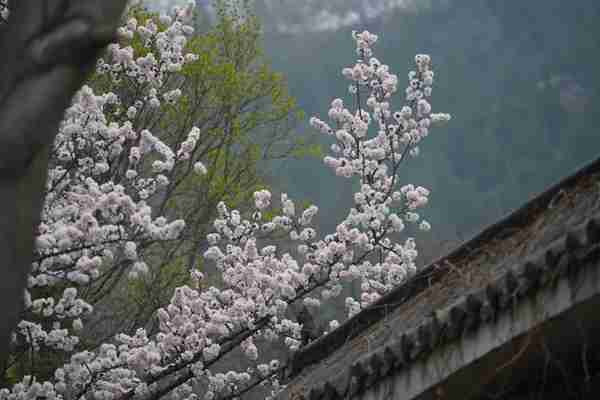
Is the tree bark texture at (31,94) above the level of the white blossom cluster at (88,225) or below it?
below

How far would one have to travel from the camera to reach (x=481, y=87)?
1688 inches

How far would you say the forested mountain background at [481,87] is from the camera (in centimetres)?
3347

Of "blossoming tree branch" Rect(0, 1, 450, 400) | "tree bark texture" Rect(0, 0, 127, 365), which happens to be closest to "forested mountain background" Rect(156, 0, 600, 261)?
"blossoming tree branch" Rect(0, 1, 450, 400)

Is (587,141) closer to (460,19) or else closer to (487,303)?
(460,19)

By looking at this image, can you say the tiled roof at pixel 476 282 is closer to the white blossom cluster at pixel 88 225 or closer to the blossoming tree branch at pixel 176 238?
the blossoming tree branch at pixel 176 238

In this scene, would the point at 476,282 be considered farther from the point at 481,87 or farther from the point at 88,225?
the point at 481,87

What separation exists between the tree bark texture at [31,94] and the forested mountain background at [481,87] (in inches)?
907

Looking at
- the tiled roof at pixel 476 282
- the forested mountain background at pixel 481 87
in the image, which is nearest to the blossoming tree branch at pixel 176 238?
the tiled roof at pixel 476 282

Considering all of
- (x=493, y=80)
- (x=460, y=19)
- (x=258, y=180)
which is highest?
(x=460, y=19)

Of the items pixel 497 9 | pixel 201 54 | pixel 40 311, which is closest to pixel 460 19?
pixel 497 9

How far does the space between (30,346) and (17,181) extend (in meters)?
7.28

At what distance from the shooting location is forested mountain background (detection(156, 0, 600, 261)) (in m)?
33.5

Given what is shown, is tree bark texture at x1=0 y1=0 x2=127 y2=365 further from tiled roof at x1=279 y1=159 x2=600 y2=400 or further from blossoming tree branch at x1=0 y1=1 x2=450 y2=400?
blossoming tree branch at x1=0 y1=1 x2=450 y2=400

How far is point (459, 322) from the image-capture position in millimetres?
4660
